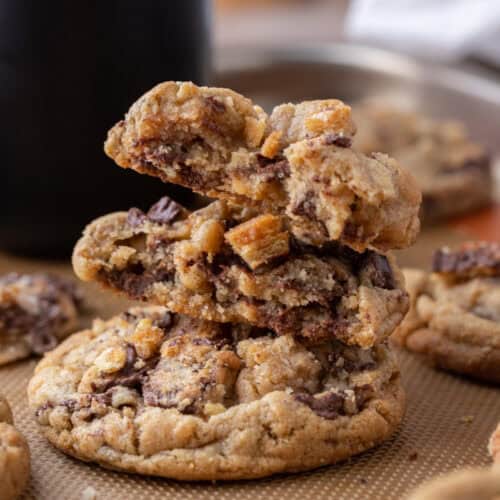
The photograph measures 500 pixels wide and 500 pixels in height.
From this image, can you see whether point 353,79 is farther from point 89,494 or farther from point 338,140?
point 89,494

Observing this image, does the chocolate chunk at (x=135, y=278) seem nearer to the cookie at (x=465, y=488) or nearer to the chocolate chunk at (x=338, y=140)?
the chocolate chunk at (x=338, y=140)

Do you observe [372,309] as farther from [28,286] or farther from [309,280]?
[28,286]

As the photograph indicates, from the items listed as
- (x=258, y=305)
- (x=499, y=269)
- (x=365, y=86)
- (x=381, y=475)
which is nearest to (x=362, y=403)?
(x=381, y=475)

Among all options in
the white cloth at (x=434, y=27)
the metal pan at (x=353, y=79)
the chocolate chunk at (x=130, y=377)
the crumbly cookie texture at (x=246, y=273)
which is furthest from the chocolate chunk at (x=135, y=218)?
the white cloth at (x=434, y=27)

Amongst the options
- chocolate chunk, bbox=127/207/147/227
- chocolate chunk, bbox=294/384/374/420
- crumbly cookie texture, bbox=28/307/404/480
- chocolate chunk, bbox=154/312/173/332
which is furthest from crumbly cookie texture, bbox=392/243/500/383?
chocolate chunk, bbox=127/207/147/227

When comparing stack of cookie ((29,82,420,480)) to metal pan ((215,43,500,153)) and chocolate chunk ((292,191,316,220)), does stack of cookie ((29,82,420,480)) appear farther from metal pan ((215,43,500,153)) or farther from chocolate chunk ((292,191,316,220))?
metal pan ((215,43,500,153))

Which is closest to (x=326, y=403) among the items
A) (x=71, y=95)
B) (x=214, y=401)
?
(x=214, y=401)
